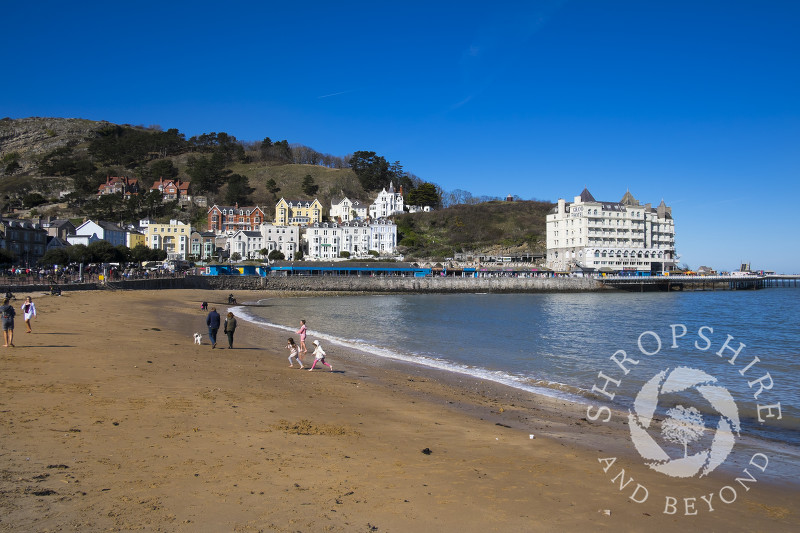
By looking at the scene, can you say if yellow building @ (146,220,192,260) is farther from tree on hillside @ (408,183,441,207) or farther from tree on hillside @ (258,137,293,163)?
tree on hillside @ (258,137,293,163)

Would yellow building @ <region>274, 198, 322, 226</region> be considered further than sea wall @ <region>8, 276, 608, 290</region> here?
Yes

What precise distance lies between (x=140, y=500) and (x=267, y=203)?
132 meters


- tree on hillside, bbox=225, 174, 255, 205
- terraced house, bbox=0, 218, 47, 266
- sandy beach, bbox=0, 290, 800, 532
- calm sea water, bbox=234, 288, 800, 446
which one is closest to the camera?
sandy beach, bbox=0, 290, 800, 532

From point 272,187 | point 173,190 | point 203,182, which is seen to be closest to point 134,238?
point 173,190

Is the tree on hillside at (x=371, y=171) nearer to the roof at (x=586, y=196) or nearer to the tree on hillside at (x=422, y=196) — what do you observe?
the tree on hillside at (x=422, y=196)

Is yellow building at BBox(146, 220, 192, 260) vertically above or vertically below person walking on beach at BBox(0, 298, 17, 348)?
above

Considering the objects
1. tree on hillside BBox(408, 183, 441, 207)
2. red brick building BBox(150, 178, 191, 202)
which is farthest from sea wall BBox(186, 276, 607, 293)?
red brick building BBox(150, 178, 191, 202)

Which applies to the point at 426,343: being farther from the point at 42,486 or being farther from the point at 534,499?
the point at 42,486

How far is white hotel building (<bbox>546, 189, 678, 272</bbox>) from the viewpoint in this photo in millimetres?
98625

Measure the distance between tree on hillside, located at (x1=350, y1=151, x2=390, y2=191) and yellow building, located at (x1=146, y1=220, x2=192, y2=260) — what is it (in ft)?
182

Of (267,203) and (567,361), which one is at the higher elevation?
(267,203)

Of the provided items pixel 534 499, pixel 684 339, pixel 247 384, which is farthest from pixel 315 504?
pixel 684 339

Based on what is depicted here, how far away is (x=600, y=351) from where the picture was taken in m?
21.1

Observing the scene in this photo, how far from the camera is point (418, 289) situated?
7525 centimetres
